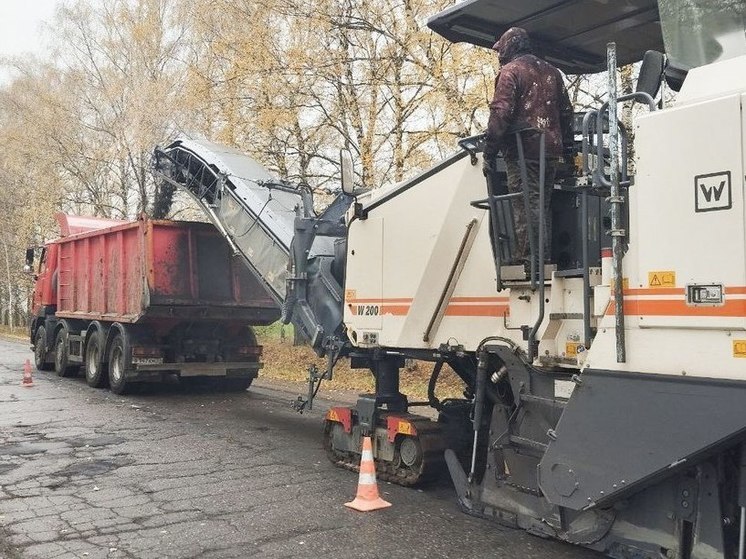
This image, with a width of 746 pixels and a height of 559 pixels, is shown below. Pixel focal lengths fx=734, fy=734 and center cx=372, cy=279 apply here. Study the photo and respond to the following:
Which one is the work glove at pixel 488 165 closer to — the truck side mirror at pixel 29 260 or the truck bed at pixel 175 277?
the truck bed at pixel 175 277

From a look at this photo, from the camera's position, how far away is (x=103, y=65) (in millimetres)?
26250

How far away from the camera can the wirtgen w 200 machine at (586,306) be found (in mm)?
3439

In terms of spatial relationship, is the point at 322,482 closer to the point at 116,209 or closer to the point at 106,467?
the point at 106,467

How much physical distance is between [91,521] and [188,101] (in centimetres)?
1163

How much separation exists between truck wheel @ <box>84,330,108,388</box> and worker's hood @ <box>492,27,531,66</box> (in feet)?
31.3

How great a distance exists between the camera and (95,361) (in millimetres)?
12844

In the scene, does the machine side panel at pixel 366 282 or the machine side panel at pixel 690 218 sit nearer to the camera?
the machine side panel at pixel 690 218

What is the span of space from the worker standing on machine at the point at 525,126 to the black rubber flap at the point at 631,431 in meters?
1.20

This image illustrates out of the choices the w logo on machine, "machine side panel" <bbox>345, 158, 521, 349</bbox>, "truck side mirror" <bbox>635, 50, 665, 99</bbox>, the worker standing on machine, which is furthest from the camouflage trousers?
the w logo on machine

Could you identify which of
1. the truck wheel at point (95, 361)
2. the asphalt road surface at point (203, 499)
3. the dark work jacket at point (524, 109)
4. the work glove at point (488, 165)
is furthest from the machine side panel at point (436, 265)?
the truck wheel at point (95, 361)

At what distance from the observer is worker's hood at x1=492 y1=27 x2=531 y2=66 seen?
4.98 meters

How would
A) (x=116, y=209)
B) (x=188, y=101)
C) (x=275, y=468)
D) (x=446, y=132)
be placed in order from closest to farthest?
(x=275, y=468) < (x=446, y=132) < (x=188, y=101) < (x=116, y=209)

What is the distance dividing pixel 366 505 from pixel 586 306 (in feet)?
8.13

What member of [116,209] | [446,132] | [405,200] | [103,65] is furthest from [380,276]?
[103,65]
